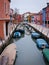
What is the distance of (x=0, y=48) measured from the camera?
14359mm

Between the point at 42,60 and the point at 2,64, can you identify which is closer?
the point at 2,64

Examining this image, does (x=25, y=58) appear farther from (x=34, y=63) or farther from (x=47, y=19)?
(x=47, y=19)

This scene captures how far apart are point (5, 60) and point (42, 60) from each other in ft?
11.7

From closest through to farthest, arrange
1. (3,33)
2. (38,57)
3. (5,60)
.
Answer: (5,60) < (38,57) < (3,33)

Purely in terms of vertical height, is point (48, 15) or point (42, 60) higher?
point (48, 15)

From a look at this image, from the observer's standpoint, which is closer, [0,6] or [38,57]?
[38,57]

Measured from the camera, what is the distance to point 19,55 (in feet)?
47.8

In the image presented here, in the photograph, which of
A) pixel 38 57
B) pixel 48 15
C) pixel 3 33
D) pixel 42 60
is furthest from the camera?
pixel 48 15

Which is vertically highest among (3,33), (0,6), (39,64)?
(0,6)

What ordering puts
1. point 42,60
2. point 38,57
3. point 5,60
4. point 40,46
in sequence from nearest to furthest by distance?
point 5,60 < point 42,60 < point 38,57 < point 40,46

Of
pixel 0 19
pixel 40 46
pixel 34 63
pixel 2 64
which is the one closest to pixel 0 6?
pixel 0 19

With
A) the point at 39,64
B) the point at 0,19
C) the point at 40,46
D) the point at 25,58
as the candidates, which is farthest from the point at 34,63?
the point at 0,19

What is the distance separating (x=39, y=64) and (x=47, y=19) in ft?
90.2

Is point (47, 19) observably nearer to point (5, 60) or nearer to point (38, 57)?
point (38, 57)
